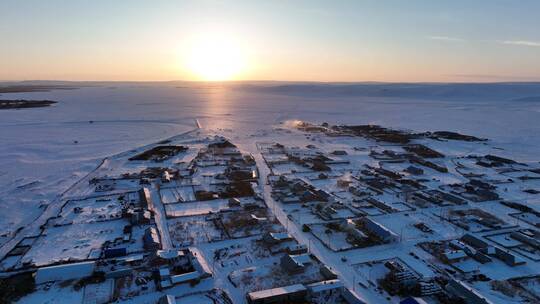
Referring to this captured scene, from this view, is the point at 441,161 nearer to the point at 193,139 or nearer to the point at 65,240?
the point at 193,139

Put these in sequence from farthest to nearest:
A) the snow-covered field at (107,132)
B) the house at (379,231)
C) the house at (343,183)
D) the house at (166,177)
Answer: the house at (166,177) < the house at (343,183) < the snow-covered field at (107,132) < the house at (379,231)

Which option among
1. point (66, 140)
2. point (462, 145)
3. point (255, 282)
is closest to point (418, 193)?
point (255, 282)

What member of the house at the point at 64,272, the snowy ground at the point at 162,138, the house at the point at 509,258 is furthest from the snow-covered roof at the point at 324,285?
the house at the point at 64,272

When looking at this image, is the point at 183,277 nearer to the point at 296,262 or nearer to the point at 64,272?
the point at 296,262

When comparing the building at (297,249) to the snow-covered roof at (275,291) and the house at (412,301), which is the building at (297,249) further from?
the house at (412,301)

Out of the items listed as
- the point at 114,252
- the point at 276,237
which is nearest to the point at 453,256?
the point at 276,237

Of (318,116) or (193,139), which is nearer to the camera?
(193,139)
